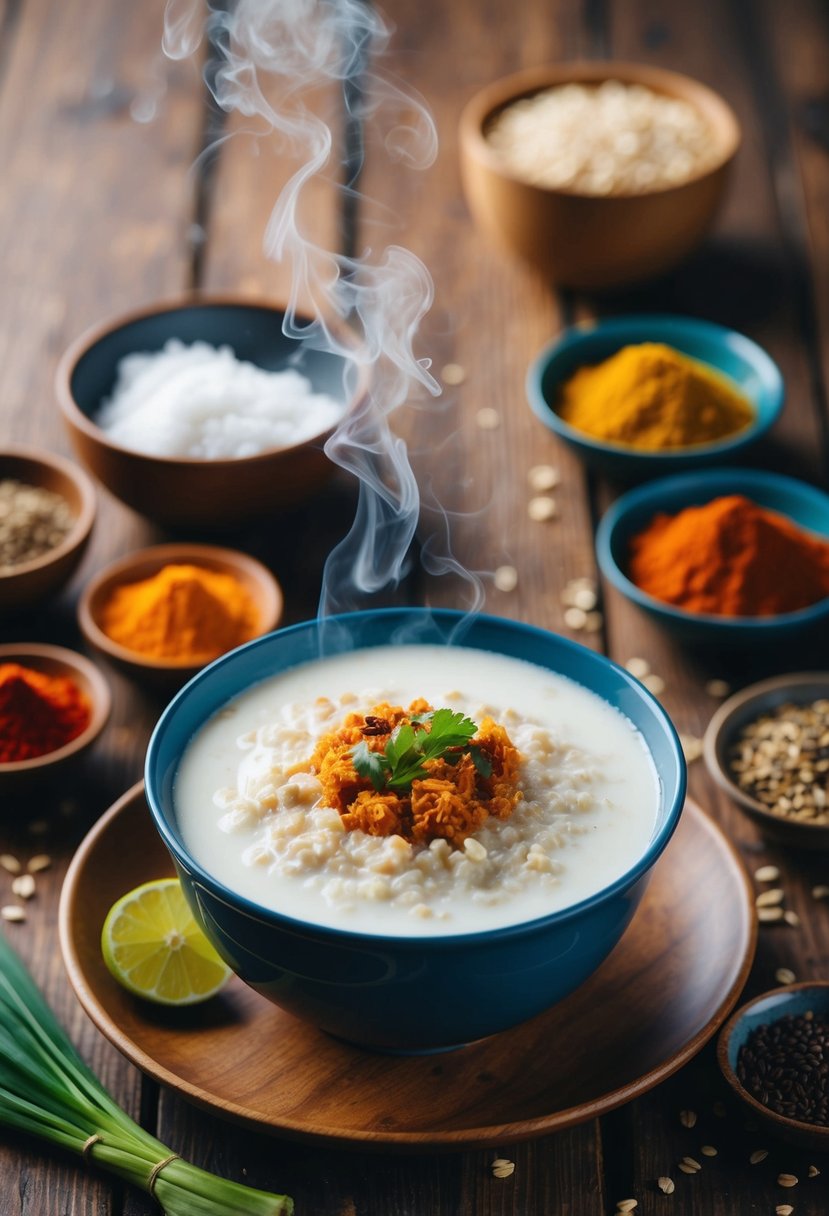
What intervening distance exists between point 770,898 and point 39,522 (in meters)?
1.45

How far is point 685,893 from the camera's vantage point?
1923 millimetres

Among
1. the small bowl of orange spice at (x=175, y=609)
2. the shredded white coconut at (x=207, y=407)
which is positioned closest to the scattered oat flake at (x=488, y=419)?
the shredded white coconut at (x=207, y=407)

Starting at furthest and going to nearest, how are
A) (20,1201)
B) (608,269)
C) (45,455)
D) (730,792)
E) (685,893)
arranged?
(608,269) → (45,455) → (730,792) → (685,893) → (20,1201)

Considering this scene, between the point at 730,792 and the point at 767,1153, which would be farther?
the point at 730,792

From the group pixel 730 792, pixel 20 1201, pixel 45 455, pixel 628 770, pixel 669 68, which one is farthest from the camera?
pixel 669 68

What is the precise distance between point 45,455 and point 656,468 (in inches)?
47.7

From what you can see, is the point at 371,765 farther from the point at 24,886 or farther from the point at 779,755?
the point at 779,755

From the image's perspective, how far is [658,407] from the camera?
2.88 meters

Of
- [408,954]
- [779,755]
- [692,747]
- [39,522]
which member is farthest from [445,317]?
[408,954]

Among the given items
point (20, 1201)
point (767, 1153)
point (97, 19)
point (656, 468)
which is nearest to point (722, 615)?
point (656, 468)

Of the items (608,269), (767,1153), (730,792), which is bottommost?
(767,1153)

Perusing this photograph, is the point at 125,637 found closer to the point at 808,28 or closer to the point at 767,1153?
the point at 767,1153

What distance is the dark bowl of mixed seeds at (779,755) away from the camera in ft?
7.04

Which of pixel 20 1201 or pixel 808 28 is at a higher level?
pixel 808 28
